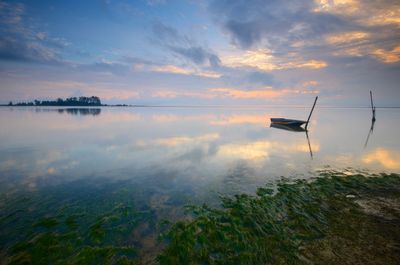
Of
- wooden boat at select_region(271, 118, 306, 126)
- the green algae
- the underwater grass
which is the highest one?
wooden boat at select_region(271, 118, 306, 126)

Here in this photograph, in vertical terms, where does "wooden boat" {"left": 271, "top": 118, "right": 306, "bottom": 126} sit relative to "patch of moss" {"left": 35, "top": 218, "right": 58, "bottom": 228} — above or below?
above

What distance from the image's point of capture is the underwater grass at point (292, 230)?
6.89m

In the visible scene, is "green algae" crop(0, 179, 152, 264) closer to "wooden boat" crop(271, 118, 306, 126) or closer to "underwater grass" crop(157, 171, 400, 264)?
"underwater grass" crop(157, 171, 400, 264)

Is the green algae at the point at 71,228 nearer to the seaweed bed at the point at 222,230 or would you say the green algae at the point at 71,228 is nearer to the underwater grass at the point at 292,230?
the seaweed bed at the point at 222,230

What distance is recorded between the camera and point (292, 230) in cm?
838

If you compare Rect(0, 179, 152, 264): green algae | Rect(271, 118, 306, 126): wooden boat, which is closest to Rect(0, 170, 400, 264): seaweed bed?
Rect(0, 179, 152, 264): green algae

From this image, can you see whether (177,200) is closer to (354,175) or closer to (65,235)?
(65,235)

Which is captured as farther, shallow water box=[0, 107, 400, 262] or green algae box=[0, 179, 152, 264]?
shallow water box=[0, 107, 400, 262]

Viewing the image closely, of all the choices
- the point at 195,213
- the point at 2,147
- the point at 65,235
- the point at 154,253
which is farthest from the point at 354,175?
the point at 2,147

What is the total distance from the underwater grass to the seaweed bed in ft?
0.12

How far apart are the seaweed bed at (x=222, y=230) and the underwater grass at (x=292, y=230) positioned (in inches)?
1.4

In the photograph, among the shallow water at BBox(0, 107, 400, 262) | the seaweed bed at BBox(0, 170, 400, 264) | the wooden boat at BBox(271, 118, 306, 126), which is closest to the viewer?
the seaweed bed at BBox(0, 170, 400, 264)

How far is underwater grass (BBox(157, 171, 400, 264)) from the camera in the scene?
689cm

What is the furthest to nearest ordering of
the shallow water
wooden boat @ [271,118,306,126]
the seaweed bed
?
wooden boat @ [271,118,306,126]
the shallow water
the seaweed bed
